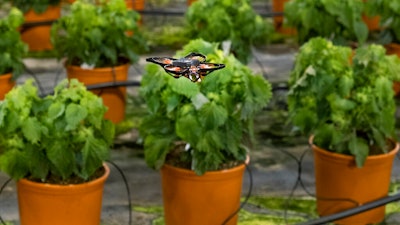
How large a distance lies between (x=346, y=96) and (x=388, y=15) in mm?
2443

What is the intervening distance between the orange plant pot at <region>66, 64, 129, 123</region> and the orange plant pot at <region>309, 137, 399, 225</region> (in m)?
1.93

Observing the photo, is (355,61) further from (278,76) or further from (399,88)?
(278,76)

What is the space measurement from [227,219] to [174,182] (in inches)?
12.7

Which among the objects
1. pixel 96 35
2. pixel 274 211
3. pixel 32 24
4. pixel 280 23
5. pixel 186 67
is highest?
pixel 186 67

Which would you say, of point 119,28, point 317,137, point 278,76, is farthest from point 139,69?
point 317,137

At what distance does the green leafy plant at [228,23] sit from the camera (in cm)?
604

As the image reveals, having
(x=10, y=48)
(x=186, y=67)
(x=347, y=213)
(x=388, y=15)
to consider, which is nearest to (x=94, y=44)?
(x=10, y=48)

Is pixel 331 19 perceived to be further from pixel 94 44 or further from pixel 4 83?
pixel 4 83

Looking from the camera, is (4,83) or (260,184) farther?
(4,83)

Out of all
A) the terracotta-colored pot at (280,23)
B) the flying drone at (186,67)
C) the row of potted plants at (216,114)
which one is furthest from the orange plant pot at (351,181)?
the terracotta-colored pot at (280,23)

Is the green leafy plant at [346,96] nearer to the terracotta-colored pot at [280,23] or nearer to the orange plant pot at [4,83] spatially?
the orange plant pot at [4,83]

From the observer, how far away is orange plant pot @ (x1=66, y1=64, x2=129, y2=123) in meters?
6.01

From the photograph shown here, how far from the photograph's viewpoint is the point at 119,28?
19.7 feet

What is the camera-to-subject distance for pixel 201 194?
4180mm
